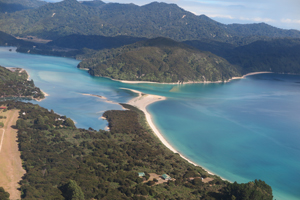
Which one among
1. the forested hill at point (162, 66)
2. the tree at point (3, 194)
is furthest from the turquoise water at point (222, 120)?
the tree at point (3, 194)

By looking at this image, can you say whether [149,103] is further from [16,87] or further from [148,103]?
[16,87]

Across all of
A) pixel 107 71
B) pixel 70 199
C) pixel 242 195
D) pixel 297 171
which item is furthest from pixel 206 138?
pixel 107 71

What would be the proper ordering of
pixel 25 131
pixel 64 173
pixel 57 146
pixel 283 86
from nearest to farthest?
pixel 64 173
pixel 57 146
pixel 25 131
pixel 283 86

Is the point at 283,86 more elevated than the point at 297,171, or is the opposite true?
the point at 283,86

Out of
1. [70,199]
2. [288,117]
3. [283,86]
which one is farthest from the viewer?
[283,86]

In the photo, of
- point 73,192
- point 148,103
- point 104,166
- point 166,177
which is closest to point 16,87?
point 148,103

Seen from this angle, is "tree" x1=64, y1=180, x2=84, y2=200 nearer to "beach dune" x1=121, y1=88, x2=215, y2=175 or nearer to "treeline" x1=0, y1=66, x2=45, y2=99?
"beach dune" x1=121, y1=88, x2=215, y2=175

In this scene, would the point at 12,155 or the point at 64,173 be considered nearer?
the point at 64,173

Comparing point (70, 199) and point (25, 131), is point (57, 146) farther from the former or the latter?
point (70, 199)
